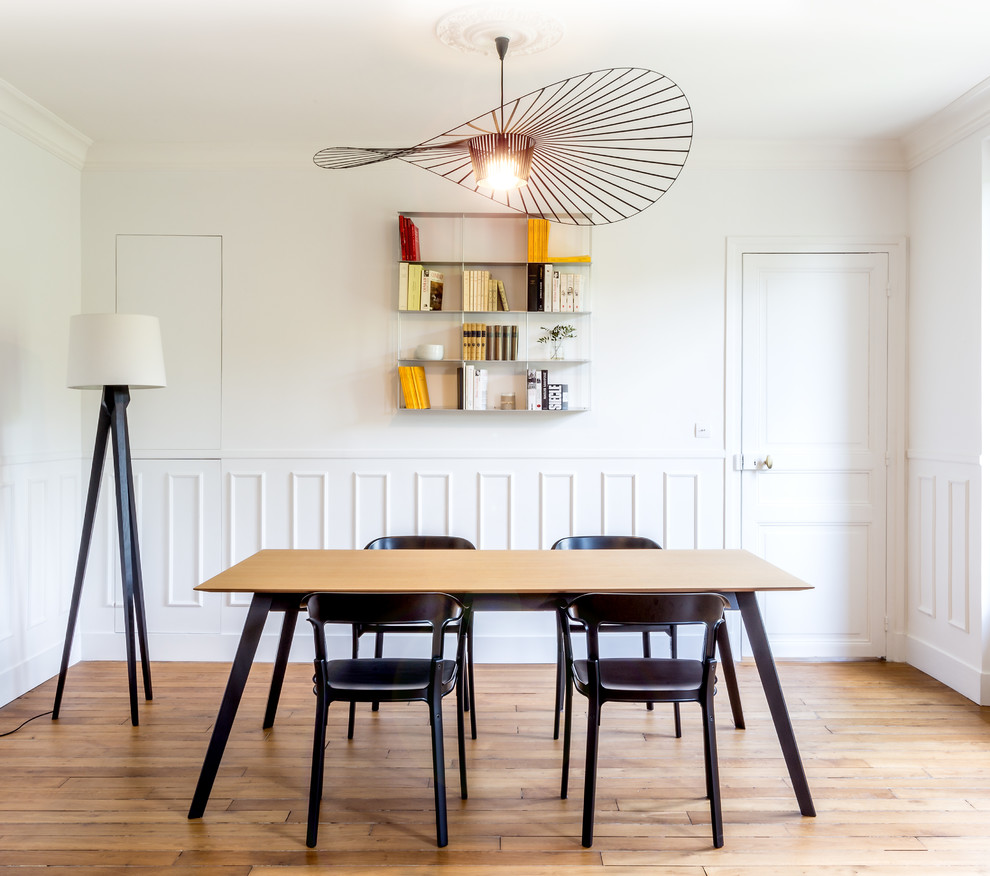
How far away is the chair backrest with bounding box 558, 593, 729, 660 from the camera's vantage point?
7.73 feet

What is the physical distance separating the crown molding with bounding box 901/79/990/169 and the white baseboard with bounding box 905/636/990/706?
2.59 meters

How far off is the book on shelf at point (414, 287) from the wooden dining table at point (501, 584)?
164 centimetres

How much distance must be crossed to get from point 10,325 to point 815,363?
13.7 feet

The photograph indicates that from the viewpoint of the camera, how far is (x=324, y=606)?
7.76 feet

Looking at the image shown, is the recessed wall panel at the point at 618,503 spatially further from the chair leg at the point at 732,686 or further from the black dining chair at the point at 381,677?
the black dining chair at the point at 381,677

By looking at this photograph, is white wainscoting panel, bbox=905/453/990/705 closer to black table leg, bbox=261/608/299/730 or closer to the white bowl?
the white bowl

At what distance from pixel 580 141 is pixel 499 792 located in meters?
2.63

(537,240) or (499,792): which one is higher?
(537,240)

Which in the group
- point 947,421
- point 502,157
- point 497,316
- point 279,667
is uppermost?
point 502,157

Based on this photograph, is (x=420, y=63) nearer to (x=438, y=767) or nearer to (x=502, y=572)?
(x=502, y=572)

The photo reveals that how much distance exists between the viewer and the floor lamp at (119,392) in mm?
3387

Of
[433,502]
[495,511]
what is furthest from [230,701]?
[495,511]

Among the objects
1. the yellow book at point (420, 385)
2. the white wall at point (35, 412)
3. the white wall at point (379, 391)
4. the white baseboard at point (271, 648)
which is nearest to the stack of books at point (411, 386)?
the yellow book at point (420, 385)

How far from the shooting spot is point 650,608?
2359mm
